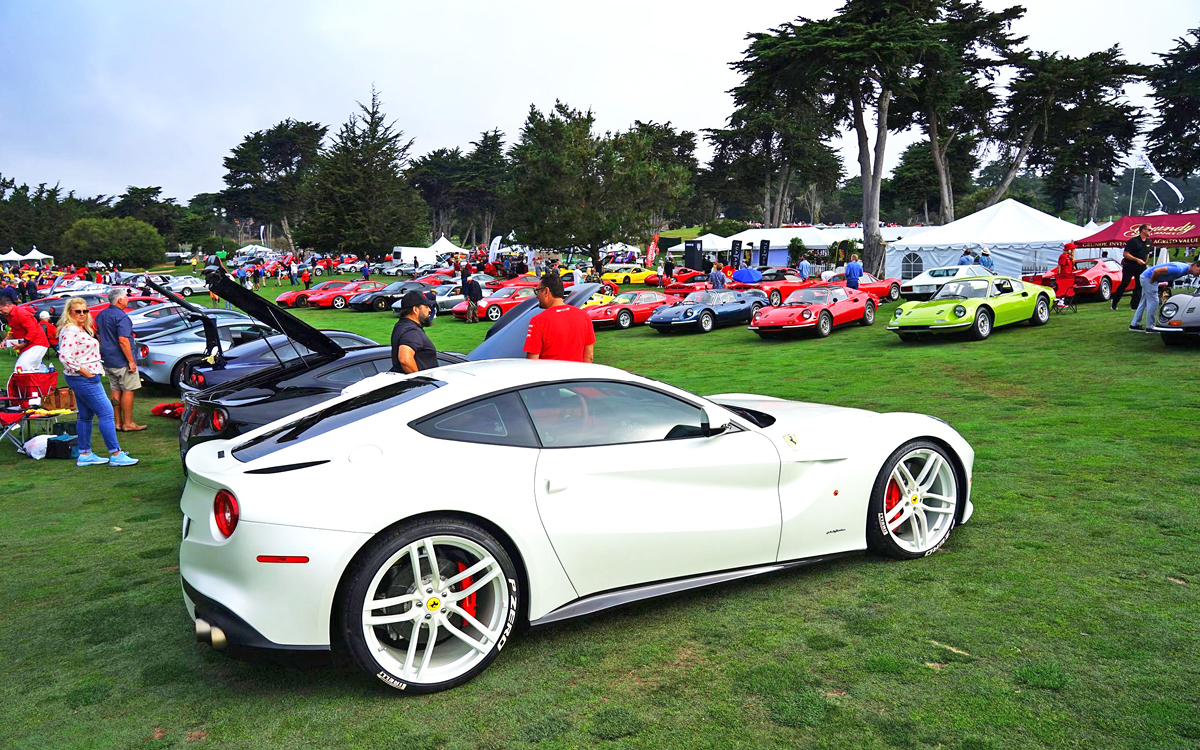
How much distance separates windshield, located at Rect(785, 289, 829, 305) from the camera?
794 inches

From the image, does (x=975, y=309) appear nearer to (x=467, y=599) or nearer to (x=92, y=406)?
(x=92, y=406)

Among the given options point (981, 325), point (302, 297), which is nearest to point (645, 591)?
point (981, 325)

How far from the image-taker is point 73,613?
14.6 ft

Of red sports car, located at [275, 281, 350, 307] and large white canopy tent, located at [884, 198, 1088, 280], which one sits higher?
large white canopy tent, located at [884, 198, 1088, 280]

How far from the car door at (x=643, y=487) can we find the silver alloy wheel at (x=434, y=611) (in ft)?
1.17

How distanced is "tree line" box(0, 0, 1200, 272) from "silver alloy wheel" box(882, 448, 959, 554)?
3134 centimetres

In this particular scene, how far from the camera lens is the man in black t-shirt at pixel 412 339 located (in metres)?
6.55

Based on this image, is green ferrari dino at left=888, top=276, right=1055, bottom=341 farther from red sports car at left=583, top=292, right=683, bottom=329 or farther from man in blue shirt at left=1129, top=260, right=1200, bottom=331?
red sports car at left=583, top=292, right=683, bottom=329

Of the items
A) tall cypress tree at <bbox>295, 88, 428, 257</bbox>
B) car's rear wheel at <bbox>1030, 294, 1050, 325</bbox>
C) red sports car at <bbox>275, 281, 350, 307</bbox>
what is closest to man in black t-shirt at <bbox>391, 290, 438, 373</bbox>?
car's rear wheel at <bbox>1030, 294, 1050, 325</bbox>

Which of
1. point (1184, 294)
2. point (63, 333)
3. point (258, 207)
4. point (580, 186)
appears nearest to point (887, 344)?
point (1184, 294)

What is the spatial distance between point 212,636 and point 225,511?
493 millimetres

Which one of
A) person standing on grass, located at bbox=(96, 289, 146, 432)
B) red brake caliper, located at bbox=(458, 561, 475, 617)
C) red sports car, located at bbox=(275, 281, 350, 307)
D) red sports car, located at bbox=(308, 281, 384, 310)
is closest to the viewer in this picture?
red brake caliper, located at bbox=(458, 561, 475, 617)

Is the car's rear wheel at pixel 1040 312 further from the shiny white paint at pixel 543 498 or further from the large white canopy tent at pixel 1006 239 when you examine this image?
the shiny white paint at pixel 543 498

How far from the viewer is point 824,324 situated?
19750 millimetres
